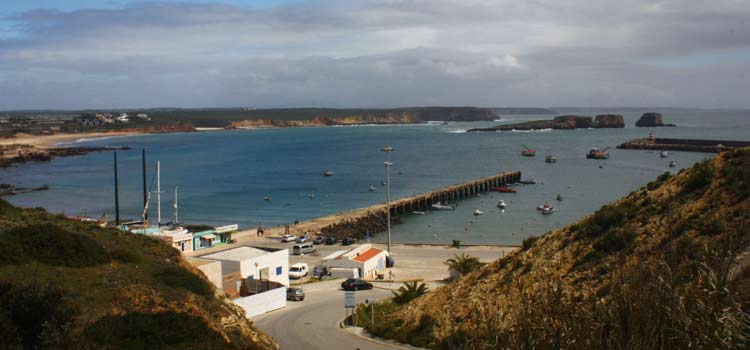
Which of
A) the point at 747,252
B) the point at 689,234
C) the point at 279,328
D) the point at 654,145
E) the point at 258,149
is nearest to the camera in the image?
the point at 747,252

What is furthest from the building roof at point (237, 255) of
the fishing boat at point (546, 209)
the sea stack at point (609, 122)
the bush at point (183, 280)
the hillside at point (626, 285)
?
the sea stack at point (609, 122)

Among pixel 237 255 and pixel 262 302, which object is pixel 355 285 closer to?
pixel 237 255

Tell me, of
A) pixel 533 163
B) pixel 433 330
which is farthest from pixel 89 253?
pixel 533 163

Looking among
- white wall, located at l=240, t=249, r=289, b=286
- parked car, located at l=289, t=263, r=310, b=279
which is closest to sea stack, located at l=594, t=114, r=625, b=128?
parked car, located at l=289, t=263, r=310, b=279

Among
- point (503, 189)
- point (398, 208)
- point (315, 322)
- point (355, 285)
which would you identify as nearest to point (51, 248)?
point (315, 322)

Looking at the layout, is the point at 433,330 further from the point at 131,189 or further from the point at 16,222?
the point at 131,189

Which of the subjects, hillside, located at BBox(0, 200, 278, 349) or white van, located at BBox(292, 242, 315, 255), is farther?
white van, located at BBox(292, 242, 315, 255)

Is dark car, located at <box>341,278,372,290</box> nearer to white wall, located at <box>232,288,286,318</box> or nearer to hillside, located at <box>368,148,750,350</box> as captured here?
white wall, located at <box>232,288,286,318</box>

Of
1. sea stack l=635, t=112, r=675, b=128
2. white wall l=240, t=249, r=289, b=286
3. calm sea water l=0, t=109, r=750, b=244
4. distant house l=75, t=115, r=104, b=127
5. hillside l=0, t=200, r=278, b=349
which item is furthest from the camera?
distant house l=75, t=115, r=104, b=127
